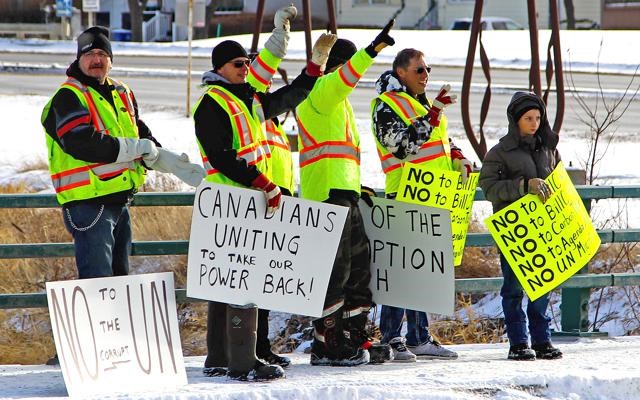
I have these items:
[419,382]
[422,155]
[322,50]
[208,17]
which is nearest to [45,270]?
[422,155]

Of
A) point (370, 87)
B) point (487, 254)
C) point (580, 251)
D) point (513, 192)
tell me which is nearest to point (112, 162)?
point (513, 192)

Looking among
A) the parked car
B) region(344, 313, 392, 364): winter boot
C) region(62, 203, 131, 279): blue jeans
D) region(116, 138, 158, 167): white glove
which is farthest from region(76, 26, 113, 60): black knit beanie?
the parked car

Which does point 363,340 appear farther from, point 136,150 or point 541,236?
point 136,150

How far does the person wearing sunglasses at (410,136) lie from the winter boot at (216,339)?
3.33 ft

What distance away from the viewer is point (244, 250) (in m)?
6.56

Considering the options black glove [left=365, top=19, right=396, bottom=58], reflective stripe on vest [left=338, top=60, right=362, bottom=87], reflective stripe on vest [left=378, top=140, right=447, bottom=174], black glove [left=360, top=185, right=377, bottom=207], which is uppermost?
black glove [left=365, top=19, right=396, bottom=58]

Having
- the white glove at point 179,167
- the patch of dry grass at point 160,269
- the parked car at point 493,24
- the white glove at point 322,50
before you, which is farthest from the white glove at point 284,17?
the parked car at point 493,24

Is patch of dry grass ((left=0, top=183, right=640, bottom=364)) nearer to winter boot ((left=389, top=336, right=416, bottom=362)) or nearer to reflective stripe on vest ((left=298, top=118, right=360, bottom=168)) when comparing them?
winter boot ((left=389, top=336, right=416, bottom=362))

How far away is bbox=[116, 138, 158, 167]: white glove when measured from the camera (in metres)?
6.27

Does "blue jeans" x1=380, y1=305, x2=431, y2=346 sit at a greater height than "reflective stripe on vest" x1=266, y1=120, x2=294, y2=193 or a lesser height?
lesser

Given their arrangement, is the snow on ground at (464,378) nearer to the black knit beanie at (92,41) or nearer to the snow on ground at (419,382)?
the snow on ground at (419,382)

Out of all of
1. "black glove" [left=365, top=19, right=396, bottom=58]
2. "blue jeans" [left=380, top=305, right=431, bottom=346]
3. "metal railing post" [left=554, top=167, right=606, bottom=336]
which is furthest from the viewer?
"metal railing post" [left=554, top=167, right=606, bottom=336]

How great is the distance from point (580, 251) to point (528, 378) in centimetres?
108

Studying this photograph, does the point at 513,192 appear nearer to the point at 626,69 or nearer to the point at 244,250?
the point at 244,250
